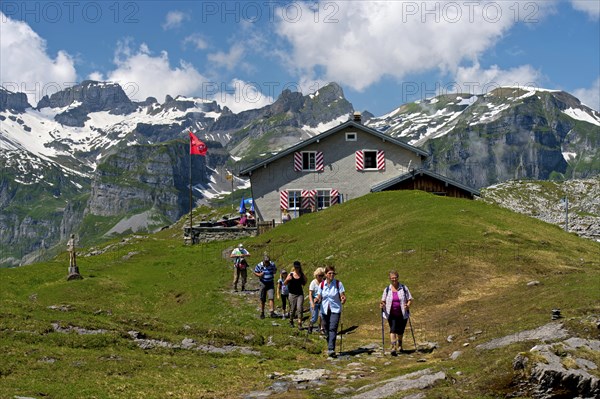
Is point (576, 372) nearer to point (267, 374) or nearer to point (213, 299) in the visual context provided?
point (267, 374)

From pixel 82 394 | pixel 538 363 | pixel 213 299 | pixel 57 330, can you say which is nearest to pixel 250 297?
pixel 213 299

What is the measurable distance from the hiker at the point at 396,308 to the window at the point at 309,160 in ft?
155

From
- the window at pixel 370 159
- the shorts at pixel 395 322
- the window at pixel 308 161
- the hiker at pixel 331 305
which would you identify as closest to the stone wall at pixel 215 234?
the window at pixel 308 161

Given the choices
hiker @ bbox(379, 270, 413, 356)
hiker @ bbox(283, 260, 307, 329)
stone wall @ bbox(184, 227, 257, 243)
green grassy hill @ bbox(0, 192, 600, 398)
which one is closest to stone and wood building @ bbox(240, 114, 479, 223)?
stone wall @ bbox(184, 227, 257, 243)

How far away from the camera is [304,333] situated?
942 inches

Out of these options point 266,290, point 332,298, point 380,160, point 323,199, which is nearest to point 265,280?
point 266,290

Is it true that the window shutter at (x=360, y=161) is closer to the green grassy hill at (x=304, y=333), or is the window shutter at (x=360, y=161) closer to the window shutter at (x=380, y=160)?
the window shutter at (x=380, y=160)

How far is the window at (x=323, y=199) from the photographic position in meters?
67.1

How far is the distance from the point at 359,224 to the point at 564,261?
15.9m

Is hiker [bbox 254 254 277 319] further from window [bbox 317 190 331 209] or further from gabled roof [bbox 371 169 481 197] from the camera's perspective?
window [bbox 317 190 331 209]

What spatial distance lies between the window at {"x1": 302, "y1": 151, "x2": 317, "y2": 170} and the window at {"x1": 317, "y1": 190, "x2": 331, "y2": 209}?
272cm

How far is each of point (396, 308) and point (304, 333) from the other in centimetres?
492

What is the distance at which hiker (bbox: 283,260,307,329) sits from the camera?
24781 mm

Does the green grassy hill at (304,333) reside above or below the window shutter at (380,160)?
below
